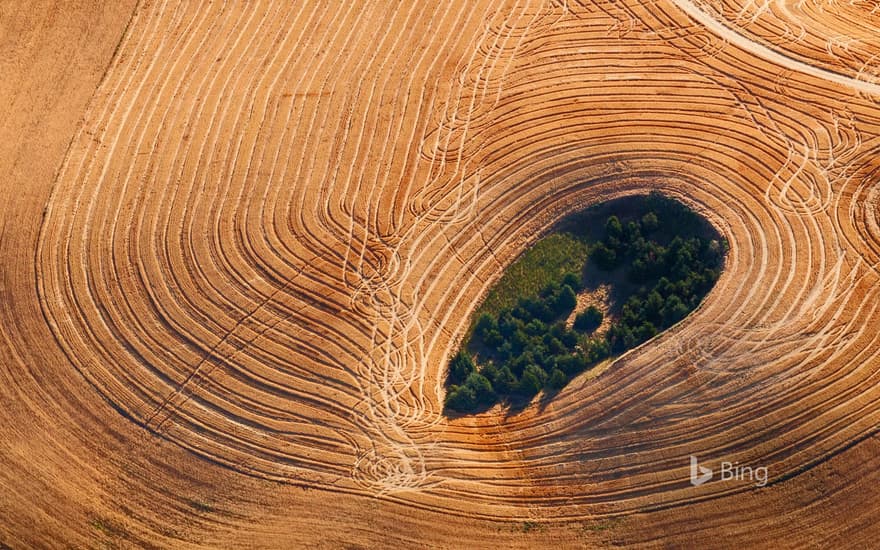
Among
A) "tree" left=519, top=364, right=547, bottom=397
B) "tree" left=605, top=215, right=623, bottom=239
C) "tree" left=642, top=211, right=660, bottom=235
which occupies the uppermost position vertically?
"tree" left=642, top=211, right=660, bottom=235

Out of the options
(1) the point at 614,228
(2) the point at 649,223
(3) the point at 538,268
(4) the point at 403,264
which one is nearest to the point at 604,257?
(1) the point at 614,228

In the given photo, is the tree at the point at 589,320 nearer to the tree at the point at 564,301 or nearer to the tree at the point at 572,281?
the tree at the point at 564,301

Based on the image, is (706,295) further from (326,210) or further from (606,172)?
(326,210)

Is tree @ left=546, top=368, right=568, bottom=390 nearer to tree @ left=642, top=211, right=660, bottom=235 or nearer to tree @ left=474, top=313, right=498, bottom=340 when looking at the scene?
tree @ left=474, top=313, right=498, bottom=340

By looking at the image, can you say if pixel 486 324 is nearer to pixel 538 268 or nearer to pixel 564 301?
pixel 564 301

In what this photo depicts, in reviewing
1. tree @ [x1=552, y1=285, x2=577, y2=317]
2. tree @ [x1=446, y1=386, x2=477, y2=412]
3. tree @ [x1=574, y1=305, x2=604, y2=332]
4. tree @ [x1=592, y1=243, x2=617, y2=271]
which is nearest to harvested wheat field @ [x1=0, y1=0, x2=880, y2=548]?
tree @ [x1=446, y1=386, x2=477, y2=412]

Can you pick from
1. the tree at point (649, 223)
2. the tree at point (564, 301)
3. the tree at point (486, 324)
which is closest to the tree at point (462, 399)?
the tree at point (486, 324)

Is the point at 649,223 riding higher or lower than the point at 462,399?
higher

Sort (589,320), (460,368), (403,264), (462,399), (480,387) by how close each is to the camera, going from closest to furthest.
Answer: (462,399) → (480,387) → (460,368) → (589,320) → (403,264)

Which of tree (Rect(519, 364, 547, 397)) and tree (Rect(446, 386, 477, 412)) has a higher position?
tree (Rect(519, 364, 547, 397))
